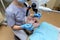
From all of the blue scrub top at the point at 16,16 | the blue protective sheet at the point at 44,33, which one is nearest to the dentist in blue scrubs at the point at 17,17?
the blue scrub top at the point at 16,16

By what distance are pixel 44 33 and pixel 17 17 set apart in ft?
1.19

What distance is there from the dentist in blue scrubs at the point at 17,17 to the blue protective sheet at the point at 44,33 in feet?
0.36

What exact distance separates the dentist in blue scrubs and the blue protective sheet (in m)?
0.11

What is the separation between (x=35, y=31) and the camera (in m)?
1.45

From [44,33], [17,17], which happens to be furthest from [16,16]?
[44,33]

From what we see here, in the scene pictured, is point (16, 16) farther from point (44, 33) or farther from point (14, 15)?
point (44, 33)

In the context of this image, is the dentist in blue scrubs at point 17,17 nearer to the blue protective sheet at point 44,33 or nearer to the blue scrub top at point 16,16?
the blue scrub top at point 16,16

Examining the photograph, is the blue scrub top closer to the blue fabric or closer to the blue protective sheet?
the blue fabric

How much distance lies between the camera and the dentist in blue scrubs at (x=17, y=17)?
→ 1255 mm

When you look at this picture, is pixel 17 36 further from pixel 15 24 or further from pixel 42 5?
pixel 42 5

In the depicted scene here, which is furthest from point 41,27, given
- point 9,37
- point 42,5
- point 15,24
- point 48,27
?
point 42,5

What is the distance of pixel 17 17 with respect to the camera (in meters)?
1.31

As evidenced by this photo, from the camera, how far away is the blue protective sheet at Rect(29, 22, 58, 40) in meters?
1.38

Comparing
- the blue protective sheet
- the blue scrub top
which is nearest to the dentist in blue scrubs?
the blue scrub top
